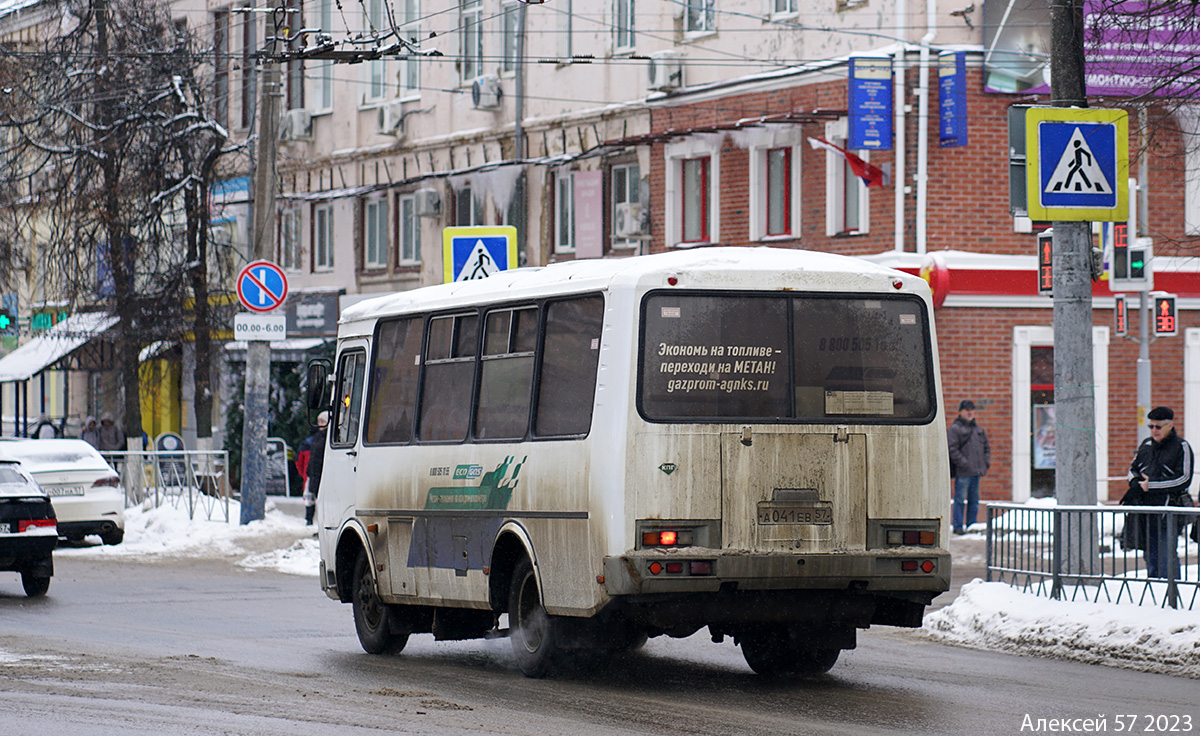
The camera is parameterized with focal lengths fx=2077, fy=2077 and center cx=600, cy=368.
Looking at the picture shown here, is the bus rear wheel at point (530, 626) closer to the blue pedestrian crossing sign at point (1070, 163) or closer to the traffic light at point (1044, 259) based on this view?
the blue pedestrian crossing sign at point (1070, 163)

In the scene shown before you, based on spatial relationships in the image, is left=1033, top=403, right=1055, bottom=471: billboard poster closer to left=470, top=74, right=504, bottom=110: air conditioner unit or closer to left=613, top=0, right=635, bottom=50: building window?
left=613, top=0, right=635, bottom=50: building window

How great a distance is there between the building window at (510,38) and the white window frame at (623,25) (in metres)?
2.62

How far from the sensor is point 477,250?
20.8m

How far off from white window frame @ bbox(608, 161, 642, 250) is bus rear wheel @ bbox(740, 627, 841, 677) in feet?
74.4

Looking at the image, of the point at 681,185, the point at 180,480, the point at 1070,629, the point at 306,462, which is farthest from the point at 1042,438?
the point at 1070,629

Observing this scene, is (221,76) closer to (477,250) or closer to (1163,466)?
(477,250)

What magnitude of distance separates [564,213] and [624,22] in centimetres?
388

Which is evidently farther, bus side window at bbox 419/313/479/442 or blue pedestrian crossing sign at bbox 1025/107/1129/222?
blue pedestrian crossing sign at bbox 1025/107/1129/222

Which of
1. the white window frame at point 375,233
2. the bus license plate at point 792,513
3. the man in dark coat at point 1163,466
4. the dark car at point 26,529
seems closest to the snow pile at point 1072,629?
the man in dark coat at point 1163,466

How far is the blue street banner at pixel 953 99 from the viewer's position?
29969 millimetres

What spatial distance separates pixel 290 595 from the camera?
65.5 feet

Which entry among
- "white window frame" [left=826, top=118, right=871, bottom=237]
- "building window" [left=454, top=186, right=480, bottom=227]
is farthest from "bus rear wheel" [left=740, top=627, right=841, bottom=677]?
"building window" [left=454, top=186, right=480, bottom=227]

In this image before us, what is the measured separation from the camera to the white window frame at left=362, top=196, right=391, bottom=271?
142 ft

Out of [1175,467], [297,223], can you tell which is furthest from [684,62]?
[1175,467]
